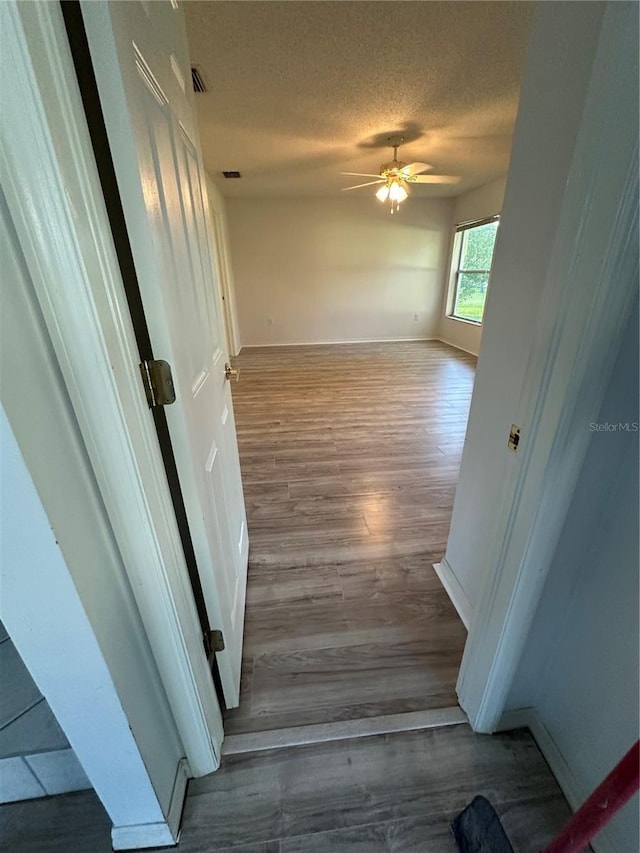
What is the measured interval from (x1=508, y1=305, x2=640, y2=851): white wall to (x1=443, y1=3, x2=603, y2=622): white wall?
0.18 meters

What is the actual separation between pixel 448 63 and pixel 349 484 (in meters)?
2.75

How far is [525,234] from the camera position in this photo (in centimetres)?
98

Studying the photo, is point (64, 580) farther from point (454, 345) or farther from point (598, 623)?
point (454, 345)

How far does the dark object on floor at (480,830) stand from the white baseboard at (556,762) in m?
0.22

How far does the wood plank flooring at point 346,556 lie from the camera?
1.25 m

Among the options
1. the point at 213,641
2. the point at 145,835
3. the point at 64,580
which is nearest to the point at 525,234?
the point at 64,580

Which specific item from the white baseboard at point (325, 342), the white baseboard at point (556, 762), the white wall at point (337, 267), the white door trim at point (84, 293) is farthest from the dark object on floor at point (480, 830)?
the white wall at point (337, 267)

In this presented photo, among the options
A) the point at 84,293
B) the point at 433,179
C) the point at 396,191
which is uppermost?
the point at 433,179

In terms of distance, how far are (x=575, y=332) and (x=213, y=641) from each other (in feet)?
4.00

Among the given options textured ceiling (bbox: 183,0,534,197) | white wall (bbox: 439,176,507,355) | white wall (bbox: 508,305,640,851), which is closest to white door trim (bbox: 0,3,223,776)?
white wall (bbox: 508,305,640,851)

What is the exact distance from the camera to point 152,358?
2.27 feet

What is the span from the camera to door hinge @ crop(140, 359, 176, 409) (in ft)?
2.25

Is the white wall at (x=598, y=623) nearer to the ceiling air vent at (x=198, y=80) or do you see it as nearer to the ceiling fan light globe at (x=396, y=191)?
the ceiling air vent at (x=198, y=80)

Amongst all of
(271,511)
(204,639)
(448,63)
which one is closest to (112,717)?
(204,639)
